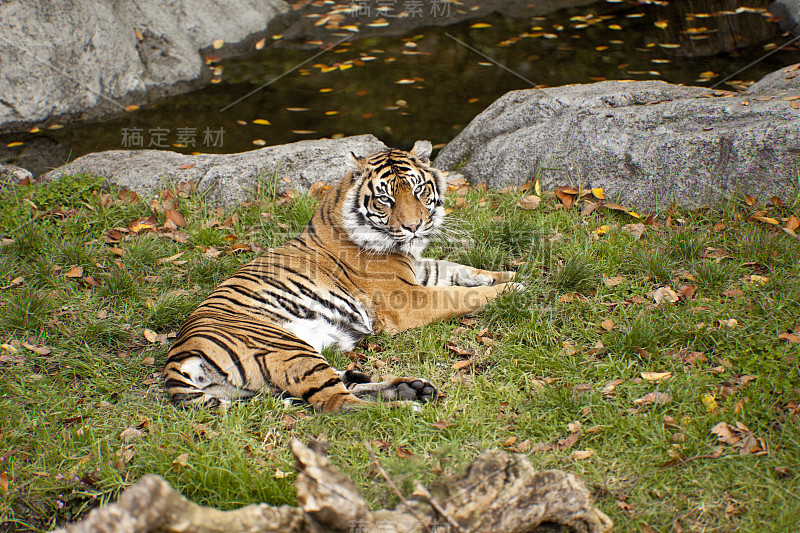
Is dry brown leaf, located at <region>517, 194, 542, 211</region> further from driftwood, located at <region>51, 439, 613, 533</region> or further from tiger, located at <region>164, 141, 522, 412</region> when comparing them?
driftwood, located at <region>51, 439, 613, 533</region>

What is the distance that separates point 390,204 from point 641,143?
8.07 ft

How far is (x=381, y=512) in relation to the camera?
2.20 metres

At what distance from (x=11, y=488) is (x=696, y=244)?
4.38 m

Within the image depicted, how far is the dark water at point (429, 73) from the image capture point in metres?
8.08

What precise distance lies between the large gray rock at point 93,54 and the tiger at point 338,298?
19.5ft

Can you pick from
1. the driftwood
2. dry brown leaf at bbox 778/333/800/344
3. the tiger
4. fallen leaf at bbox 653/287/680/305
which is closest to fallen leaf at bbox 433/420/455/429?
the tiger

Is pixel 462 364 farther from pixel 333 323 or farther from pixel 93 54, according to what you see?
pixel 93 54

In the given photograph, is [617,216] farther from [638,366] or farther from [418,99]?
[418,99]

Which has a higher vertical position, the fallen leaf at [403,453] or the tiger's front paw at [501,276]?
the tiger's front paw at [501,276]

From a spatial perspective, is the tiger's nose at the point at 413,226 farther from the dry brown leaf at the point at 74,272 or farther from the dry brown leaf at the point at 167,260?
the dry brown leaf at the point at 74,272

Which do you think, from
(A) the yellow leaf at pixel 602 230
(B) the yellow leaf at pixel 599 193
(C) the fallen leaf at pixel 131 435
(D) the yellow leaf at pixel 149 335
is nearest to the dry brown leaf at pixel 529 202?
(B) the yellow leaf at pixel 599 193

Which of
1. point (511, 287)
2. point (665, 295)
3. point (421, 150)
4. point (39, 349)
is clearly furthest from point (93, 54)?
point (665, 295)

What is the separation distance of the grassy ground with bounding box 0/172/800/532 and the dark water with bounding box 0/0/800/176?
2.99m

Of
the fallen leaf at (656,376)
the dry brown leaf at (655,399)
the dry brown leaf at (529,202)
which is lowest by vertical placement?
the dry brown leaf at (655,399)
